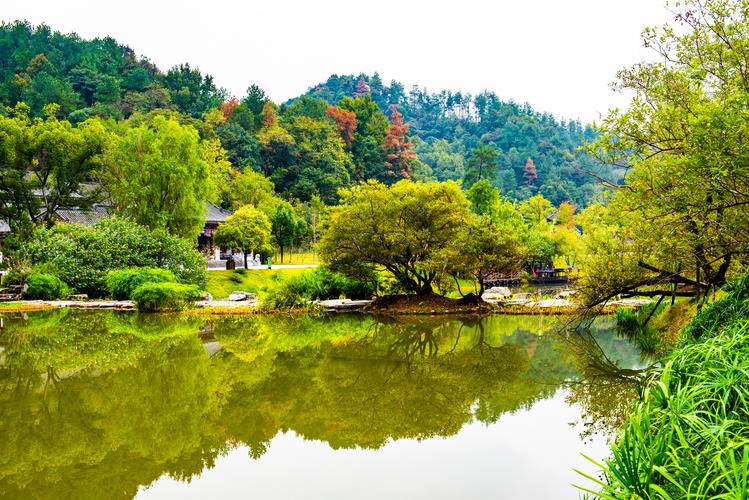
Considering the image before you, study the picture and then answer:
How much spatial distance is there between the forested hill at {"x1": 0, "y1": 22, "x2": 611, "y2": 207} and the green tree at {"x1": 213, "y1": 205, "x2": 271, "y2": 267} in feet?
53.6

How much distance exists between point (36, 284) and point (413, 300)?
1342 centimetres

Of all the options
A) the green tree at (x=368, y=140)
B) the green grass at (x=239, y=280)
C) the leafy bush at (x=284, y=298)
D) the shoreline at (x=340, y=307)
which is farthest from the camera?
the green tree at (x=368, y=140)

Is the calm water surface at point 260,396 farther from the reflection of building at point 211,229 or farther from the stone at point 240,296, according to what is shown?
the reflection of building at point 211,229

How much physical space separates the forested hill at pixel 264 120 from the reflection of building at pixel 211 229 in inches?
430

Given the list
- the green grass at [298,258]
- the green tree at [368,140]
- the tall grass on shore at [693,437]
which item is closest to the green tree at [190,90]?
the green tree at [368,140]

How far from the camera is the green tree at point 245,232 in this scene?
92.4 feet

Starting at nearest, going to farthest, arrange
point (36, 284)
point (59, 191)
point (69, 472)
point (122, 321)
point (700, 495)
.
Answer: point (700, 495), point (69, 472), point (122, 321), point (36, 284), point (59, 191)

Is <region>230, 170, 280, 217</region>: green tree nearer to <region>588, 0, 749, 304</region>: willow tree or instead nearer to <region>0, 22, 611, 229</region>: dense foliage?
<region>0, 22, 611, 229</region>: dense foliage

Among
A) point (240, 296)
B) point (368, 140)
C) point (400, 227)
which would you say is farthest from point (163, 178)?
point (368, 140)

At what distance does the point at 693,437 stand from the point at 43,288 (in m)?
21.5

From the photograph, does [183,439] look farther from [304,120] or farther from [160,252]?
[304,120]

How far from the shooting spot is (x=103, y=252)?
21.0 metres

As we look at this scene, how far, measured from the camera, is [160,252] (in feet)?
71.9

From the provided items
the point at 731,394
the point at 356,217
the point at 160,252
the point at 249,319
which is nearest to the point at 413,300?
the point at 356,217
